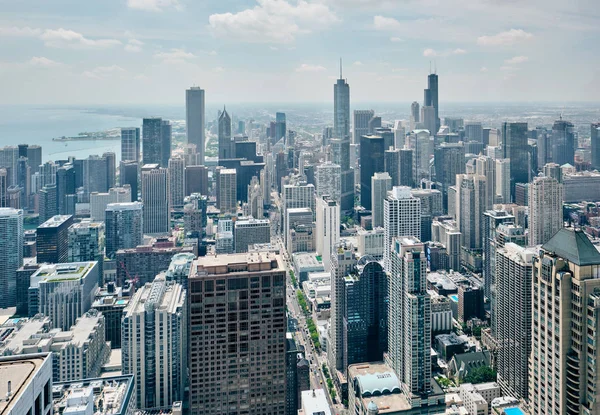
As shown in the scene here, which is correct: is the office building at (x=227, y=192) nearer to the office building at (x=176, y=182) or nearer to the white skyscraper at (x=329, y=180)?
the office building at (x=176, y=182)

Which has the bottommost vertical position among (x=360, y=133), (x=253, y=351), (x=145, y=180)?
(x=253, y=351)

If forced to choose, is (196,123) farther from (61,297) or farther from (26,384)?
(26,384)

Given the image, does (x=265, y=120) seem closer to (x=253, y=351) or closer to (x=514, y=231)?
(x=514, y=231)

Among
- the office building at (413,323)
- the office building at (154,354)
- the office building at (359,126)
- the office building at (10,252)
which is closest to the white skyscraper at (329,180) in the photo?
the office building at (359,126)

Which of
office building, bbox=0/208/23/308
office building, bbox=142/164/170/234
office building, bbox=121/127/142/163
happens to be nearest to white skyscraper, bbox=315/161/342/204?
office building, bbox=142/164/170/234

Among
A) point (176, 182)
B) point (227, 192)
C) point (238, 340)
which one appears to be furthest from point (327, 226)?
point (238, 340)

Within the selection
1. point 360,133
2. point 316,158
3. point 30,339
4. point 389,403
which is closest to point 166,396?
point 30,339
